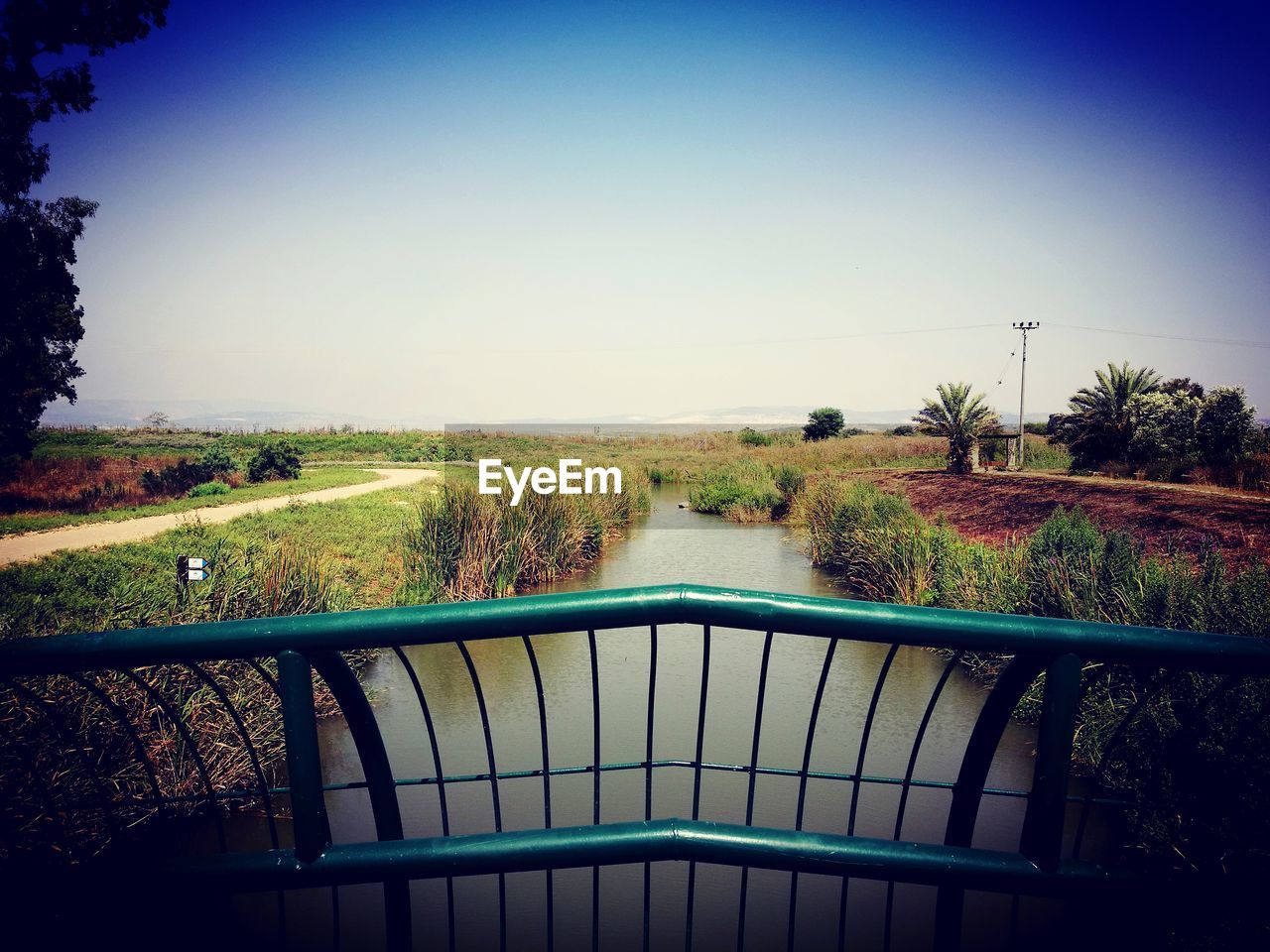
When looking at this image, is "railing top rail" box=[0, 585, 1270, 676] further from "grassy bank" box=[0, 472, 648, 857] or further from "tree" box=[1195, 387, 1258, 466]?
"tree" box=[1195, 387, 1258, 466]

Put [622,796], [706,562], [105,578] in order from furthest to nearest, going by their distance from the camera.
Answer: [706,562] → [105,578] → [622,796]

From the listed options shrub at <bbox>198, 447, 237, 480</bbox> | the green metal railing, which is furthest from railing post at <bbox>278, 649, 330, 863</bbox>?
shrub at <bbox>198, 447, 237, 480</bbox>

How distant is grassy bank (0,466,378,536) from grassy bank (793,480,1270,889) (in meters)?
16.0

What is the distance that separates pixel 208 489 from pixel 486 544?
14.6 meters

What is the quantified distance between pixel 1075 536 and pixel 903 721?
311cm

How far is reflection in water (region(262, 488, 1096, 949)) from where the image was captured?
510 centimetres

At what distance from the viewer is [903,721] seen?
8227 mm

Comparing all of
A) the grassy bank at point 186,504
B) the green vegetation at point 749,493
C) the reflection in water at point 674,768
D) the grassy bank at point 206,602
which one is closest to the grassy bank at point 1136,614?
the reflection in water at point 674,768

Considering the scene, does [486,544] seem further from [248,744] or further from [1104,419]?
[1104,419]

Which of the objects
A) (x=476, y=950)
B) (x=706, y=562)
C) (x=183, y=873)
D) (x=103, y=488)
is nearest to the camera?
(x=183, y=873)

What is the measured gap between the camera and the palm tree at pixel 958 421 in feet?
77.9

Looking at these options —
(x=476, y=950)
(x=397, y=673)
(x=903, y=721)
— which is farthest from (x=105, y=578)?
(x=903, y=721)

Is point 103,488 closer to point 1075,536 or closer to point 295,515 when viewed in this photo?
point 295,515

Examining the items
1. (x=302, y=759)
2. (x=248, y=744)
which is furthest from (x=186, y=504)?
(x=302, y=759)
